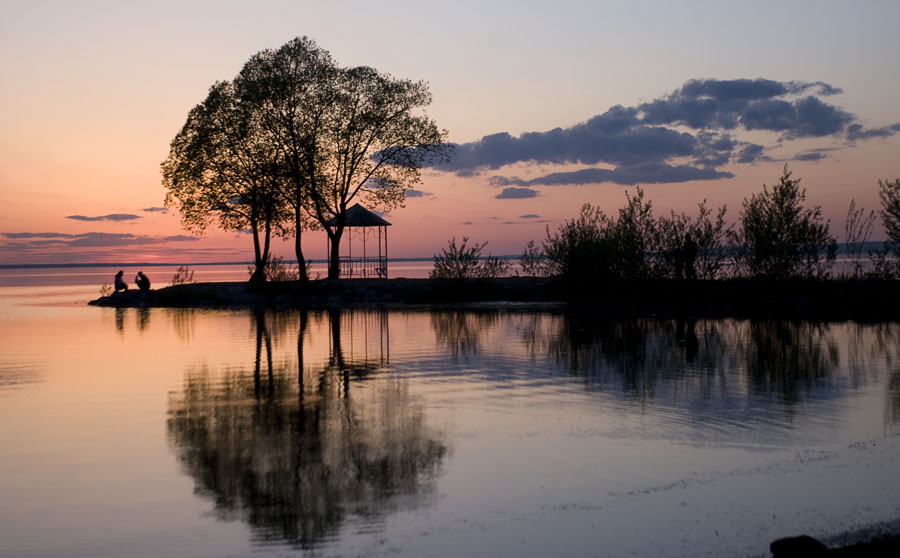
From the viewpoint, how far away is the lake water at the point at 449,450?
21.7ft

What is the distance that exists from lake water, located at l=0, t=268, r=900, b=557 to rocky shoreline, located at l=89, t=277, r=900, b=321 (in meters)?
13.4

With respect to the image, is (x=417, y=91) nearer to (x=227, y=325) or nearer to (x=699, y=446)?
(x=227, y=325)

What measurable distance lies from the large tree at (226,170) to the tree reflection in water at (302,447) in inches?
1273

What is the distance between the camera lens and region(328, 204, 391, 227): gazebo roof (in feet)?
159

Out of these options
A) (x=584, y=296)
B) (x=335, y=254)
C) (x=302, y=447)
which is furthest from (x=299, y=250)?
(x=302, y=447)

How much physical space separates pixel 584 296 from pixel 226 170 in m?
25.5

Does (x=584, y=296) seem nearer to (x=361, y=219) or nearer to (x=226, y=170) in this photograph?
(x=361, y=219)

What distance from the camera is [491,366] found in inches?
657

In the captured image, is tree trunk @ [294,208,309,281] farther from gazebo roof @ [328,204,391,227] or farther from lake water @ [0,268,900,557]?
lake water @ [0,268,900,557]

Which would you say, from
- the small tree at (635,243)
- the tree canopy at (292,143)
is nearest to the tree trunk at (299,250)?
the tree canopy at (292,143)

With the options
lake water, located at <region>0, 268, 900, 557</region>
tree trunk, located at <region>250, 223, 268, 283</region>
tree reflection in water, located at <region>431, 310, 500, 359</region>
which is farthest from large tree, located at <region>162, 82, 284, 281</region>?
lake water, located at <region>0, 268, 900, 557</region>

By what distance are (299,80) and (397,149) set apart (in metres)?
7.54

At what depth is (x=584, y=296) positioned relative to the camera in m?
37.7

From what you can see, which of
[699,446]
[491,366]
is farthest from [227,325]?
[699,446]
